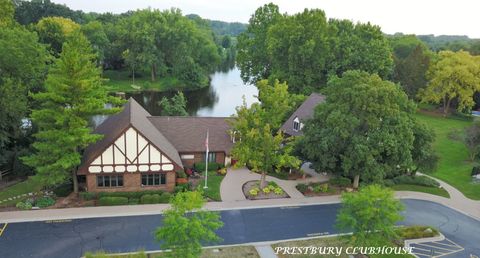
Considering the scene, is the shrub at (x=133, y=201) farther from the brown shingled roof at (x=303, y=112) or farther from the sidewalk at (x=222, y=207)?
the brown shingled roof at (x=303, y=112)

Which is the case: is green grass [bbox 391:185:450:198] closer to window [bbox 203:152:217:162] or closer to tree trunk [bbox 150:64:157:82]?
window [bbox 203:152:217:162]

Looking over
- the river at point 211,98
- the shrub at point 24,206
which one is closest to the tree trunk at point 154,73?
the river at point 211,98

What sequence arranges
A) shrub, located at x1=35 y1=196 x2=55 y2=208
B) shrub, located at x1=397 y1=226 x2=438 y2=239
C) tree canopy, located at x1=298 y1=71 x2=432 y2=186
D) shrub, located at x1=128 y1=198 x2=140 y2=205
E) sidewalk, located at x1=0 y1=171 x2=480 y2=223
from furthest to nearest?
tree canopy, located at x1=298 y1=71 x2=432 y2=186 → shrub, located at x1=128 y1=198 x2=140 y2=205 → shrub, located at x1=35 y1=196 x2=55 y2=208 → sidewalk, located at x1=0 y1=171 x2=480 y2=223 → shrub, located at x1=397 y1=226 x2=438 y2=239

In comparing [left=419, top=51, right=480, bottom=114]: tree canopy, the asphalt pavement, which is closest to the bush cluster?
the asphalt pavement

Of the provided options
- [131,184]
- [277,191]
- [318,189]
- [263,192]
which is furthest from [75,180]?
[318,189]

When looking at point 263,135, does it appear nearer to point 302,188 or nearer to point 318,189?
point 302,188
